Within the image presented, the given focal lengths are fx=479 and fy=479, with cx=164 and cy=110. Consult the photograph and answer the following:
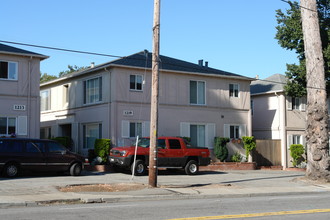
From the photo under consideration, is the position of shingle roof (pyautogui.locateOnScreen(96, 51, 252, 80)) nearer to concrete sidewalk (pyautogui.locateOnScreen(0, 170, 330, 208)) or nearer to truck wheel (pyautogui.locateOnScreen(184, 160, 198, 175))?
truck wheel (pyautogui.locateOnScreen(184, 160, 198, 175))

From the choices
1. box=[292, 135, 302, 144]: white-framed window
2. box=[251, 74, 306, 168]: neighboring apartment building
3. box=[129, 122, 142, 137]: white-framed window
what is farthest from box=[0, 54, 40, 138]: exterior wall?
box=[292, 135, 302, 144]: white-framed window

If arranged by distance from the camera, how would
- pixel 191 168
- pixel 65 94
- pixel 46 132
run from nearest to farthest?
pixel 191 168 < pixel 65 94 < pixel 46 132

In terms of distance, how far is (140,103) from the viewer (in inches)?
1115

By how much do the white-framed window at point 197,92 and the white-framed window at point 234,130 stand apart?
8.26 ft

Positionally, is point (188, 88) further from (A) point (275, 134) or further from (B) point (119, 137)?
(A) point (275, 134)

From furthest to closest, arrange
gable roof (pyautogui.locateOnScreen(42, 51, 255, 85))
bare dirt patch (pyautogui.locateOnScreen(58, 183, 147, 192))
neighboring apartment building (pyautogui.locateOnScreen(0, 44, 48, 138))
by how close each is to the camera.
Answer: gable roof (pyautogui.locateOnScreen(42, 51, 255, 85))
neighboring apartment building (pyautogui.locateOnScreen(0, 44, 48, 138))
bare dirt patch (pyautogui.locateOnScreen(58, 183, 147, 192))

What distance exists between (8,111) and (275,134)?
1907 cm

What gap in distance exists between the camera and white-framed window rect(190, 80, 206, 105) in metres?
30.6

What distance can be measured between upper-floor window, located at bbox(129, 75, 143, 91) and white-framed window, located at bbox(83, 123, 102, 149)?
298cm

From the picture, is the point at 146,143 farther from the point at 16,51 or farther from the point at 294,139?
the point at 294,139

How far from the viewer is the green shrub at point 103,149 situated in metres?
25.9

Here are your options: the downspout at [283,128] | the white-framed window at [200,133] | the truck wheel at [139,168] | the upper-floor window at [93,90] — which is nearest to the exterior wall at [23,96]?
the upper-floor window at [93,90]

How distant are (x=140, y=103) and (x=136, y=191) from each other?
12476 mm

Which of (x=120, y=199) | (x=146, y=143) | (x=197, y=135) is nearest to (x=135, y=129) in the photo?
(x=197, y=135)
